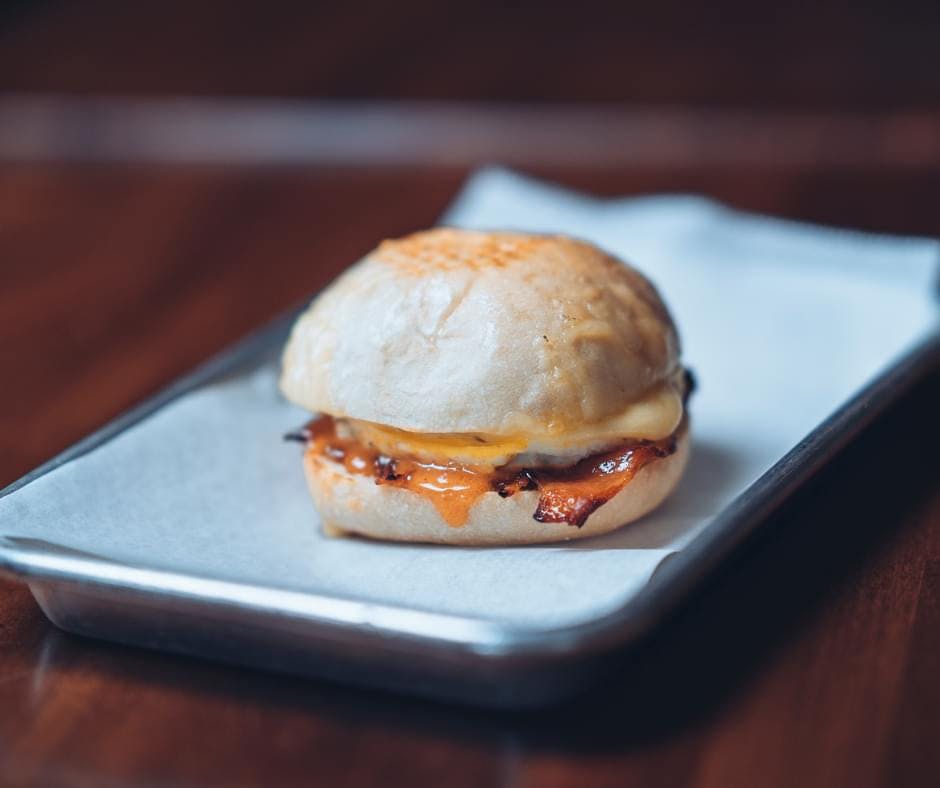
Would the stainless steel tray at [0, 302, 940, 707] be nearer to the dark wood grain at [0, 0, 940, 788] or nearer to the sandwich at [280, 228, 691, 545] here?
the dark wood grain at [0, 0, 940, 788]

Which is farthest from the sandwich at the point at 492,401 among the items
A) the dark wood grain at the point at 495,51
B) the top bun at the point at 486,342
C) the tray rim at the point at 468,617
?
the dark wood grain at the point at 495,51

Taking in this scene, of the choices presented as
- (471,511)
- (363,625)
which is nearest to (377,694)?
(363,625)

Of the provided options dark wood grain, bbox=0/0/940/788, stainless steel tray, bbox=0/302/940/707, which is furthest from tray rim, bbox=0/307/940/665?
dark wood grain, bbox=0/0/940/788

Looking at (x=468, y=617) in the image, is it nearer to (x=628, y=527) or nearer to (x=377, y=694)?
(x=377, y=694)

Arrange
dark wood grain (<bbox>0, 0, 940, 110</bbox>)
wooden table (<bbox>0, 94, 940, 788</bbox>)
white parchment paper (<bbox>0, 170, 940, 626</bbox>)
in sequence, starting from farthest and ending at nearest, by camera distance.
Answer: dark wood grain (<bbox>0, 0, 940, 110</bbox>), white parchment paper (<bbox>0, 170, 940, 626</bbox>), wooden table (<bbox>0, 94, 940, 788</bbox>)

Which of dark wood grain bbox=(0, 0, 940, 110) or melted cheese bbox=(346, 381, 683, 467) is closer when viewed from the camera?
melted cheese bbox=(346, 381, 683, 467)

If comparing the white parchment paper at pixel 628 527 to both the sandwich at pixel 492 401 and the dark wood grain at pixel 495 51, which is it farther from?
the dark wood grain at pixel 495 51

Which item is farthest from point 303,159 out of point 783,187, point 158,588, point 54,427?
point 158,588
